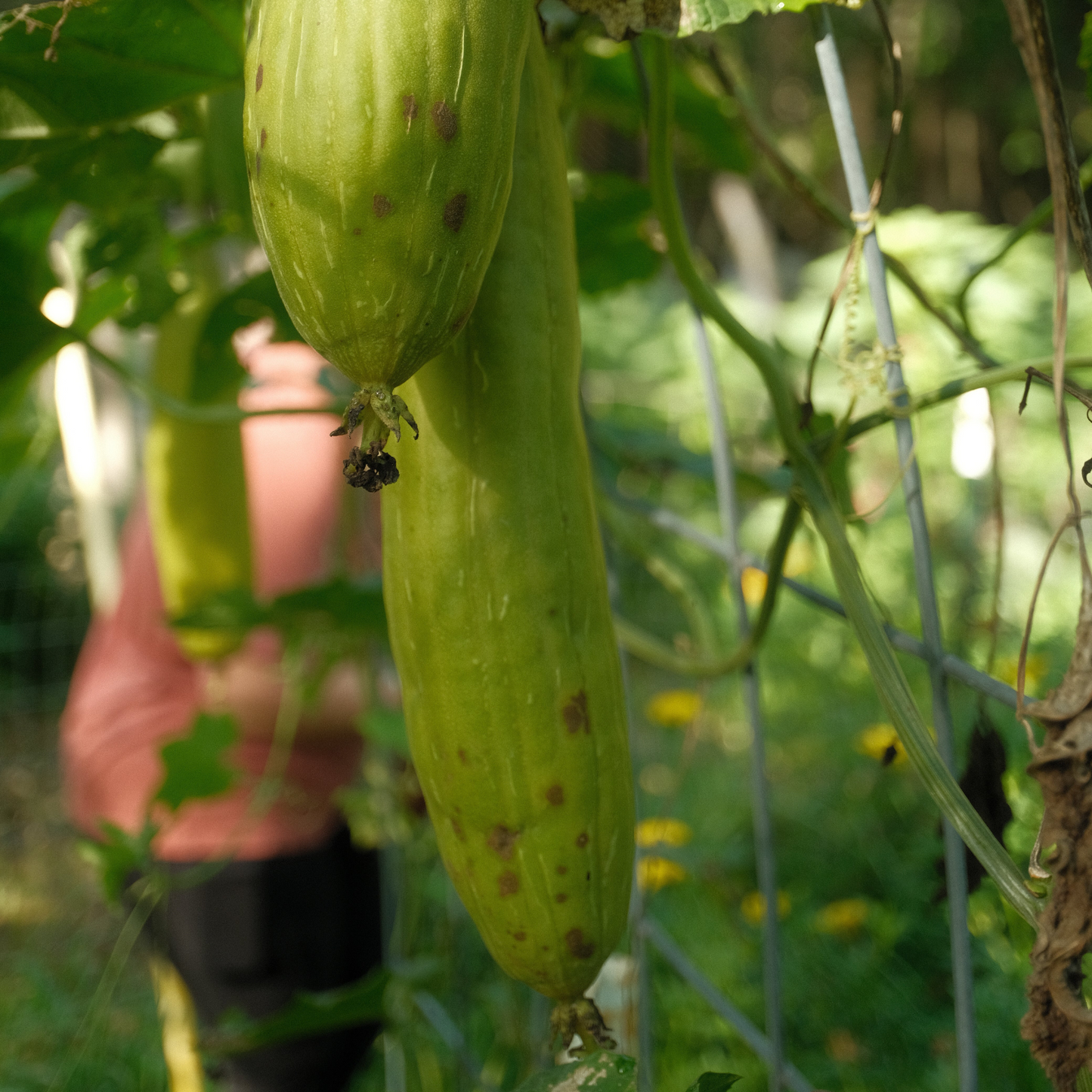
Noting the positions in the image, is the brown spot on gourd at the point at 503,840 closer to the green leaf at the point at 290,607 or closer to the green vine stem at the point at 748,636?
the green vine stem at the point at 748,636

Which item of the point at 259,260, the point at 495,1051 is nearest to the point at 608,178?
the point at 259,260

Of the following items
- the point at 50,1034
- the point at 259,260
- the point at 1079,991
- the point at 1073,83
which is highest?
the point at 1073,83

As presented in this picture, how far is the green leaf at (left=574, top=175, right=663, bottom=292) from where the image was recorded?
71cm

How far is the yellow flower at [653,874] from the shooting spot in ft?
2.28

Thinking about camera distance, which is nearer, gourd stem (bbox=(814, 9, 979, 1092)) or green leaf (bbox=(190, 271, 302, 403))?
gourd stem (bbox=(814, 9, 979, 1092))

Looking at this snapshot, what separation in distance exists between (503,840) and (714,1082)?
0.45ft

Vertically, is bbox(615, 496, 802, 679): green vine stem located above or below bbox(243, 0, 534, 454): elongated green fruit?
below

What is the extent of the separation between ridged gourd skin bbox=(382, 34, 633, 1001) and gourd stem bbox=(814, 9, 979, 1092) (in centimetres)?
13

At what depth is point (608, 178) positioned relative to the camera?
735mm

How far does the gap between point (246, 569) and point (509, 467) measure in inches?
20.2

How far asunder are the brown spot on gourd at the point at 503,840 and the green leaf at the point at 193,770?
556mm

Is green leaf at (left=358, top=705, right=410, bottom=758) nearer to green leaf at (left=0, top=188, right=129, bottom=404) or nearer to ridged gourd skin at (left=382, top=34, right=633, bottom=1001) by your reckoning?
green leaf at (left=0, top=188, right=129, bottom=404)

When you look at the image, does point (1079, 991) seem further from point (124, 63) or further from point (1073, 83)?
point (1073, 83)

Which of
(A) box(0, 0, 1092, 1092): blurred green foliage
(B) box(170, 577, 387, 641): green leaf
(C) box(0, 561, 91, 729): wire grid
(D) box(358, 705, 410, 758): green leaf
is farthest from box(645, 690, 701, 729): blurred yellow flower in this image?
(C) box(0, 561, 91, 729): wire grid
